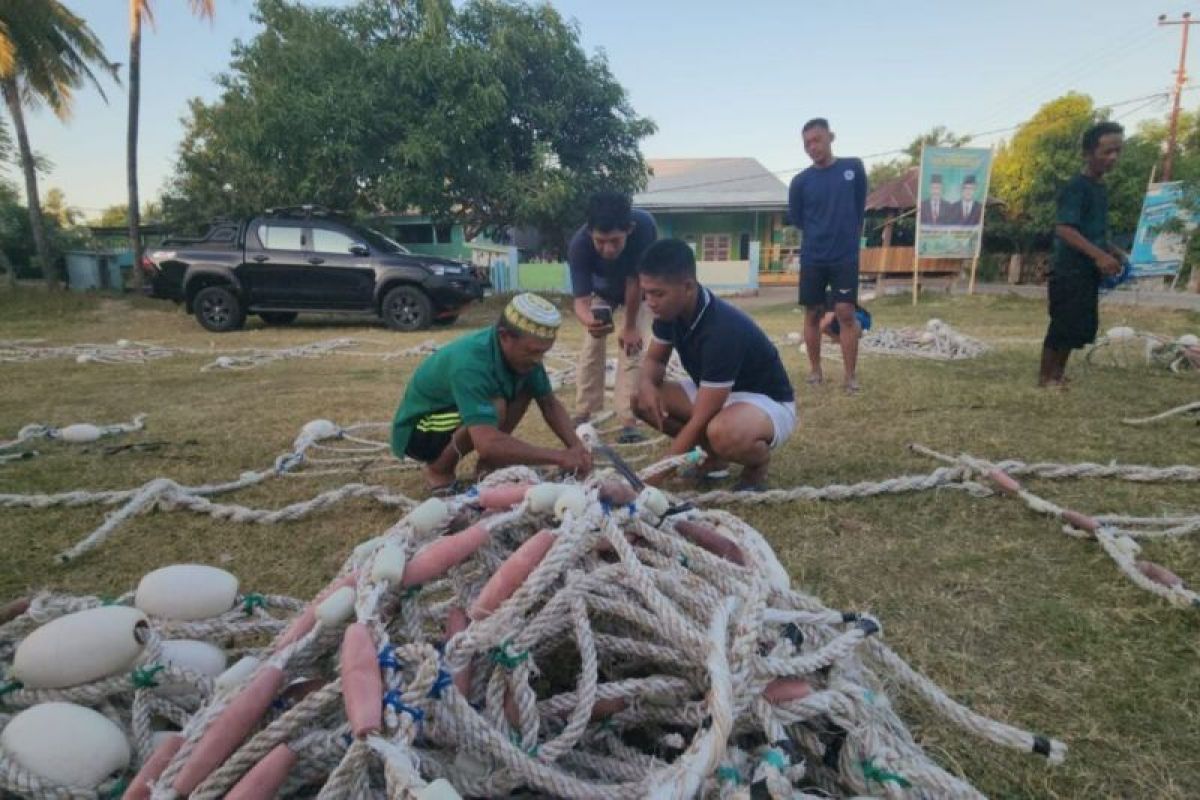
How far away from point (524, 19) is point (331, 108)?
13.7 feet

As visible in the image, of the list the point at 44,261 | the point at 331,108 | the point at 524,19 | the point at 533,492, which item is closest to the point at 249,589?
the point at 533,492

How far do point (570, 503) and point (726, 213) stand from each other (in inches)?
874

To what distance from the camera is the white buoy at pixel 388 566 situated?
1127 millimetres

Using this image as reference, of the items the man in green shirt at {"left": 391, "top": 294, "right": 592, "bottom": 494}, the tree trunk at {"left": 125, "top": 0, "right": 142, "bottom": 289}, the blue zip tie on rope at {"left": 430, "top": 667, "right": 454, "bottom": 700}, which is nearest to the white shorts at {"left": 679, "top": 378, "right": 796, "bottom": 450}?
the man in green shirt at {"left": 391, "top": 294, "right": 592, "bottom": 494}

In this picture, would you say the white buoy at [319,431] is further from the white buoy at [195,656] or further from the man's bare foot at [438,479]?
the white buoy at [195,656]

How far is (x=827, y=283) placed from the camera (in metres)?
4.61

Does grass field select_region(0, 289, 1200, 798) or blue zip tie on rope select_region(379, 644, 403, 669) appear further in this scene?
grass field select_region(0, 289, 1200, 798)

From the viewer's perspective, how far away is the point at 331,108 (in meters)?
12.2

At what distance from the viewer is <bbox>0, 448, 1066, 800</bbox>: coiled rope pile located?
37.6 inches

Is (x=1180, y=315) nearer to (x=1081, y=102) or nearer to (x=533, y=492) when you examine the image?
(x=533, y=492)

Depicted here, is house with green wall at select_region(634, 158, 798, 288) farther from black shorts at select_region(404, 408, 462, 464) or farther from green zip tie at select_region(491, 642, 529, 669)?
green zip tie at select_region(491, 642, 529, 669)

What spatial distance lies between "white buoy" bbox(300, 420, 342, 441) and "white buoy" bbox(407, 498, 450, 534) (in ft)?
7.26

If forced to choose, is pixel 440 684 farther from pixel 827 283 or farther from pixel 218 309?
pixel 218 309

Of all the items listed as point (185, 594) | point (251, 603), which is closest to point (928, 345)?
point (251, 603)
